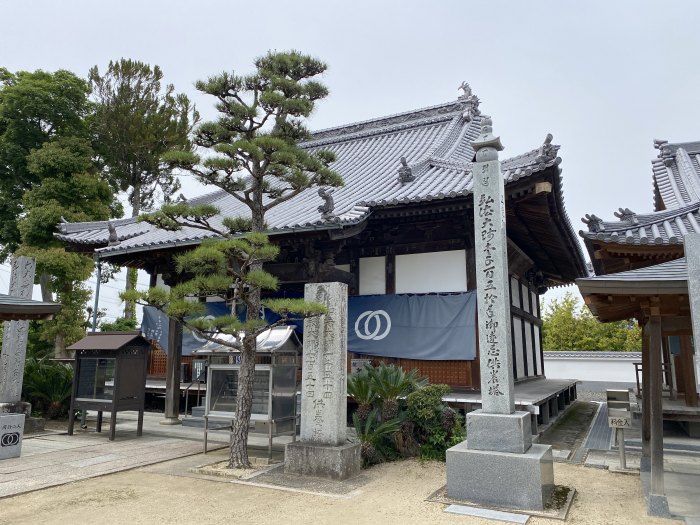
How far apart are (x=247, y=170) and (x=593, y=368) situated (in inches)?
846

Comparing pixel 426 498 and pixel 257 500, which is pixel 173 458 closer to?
pixel 257 500

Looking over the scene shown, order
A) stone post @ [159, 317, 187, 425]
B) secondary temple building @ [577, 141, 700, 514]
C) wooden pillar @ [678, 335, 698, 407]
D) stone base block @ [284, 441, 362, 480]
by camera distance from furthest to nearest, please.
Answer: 1. stone post @ [159, 317, 187, 425]
2. wooden pillar @ [678, 335, 698, 407]
3. stone base block @ [284, 441, 362, 480]
4. secondary temple building @ [577, 141, 700, 514]

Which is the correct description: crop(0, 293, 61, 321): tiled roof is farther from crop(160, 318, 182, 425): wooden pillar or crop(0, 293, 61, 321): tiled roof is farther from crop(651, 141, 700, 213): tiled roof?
crop(651, 141, 700, 213): tiled roof

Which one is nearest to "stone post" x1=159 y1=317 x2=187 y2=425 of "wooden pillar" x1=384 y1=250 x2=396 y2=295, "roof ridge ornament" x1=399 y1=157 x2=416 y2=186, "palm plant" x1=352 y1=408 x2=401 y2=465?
"wooden pillar" x1=384 y1=250 x2=396 y2=295

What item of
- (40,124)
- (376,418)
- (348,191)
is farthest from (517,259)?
(40,124)

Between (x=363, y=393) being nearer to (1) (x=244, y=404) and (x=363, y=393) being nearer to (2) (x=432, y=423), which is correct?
(2) (x=432, y=423)

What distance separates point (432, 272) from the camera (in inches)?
409

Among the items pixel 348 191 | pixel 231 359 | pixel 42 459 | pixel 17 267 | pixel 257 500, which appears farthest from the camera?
pixel 348 191

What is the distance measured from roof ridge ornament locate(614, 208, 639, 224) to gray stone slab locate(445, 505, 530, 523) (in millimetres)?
5960

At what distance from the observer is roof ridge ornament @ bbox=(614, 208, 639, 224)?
28.9 feet

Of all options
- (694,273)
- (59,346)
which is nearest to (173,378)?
(59,346)

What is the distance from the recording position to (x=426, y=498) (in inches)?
223

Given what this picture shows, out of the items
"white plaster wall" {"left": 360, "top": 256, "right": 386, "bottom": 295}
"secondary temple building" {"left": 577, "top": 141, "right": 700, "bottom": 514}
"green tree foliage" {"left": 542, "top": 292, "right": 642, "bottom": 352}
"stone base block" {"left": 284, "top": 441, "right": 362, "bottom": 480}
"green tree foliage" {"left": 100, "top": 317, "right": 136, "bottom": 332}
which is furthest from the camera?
"green tree foliage" {"left": 542, "top": 292, "right": 642, "bottom": 352}

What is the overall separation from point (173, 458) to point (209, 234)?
5.14 meters
